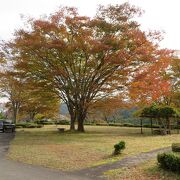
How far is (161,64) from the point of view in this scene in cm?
2488

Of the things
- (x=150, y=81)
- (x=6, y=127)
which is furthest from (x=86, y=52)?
(x=6, y=127)

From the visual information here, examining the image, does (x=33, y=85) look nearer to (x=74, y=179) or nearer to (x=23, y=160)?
(x=23, y=160)

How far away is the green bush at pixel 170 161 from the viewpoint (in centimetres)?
960

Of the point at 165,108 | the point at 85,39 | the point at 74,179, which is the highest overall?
the point at 85,39

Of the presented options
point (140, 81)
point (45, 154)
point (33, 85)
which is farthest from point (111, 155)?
point (33, 85)

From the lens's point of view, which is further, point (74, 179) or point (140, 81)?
point (140, 81)

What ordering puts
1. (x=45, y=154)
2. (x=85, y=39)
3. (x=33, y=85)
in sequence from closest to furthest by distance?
(x=45, y=154) → (x=85, y=39) → (x=33, y=85)

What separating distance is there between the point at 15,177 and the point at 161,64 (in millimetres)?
18140

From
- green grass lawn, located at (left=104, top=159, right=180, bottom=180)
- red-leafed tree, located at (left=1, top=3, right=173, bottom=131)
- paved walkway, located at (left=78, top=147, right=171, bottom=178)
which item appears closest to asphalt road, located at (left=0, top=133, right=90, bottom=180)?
paved walkway, located at (left=78, top=147, right=171, bottom=178)

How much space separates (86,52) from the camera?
24203 millimetres

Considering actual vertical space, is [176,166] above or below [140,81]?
below

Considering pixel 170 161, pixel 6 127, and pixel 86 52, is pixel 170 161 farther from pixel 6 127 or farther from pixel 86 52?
pixel 6 127

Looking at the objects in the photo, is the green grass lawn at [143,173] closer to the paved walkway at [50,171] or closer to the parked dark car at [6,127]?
the paved walkway at [50,171]

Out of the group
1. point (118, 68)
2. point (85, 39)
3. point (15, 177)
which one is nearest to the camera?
point (15, 177)
